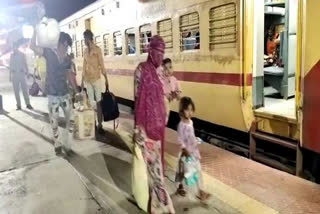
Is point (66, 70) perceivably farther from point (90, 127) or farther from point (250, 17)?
point (250, 17)

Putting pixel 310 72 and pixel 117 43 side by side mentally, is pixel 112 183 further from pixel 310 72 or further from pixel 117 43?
pixel 117 43

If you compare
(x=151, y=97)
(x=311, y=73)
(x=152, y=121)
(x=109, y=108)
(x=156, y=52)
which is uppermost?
(x=156, y=52)

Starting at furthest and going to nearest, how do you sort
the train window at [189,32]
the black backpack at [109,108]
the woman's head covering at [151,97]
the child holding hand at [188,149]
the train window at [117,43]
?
the train window at [117,43], the black backpack at [109,108], the train window at [189,32], the child holding hand at [188,149], the woman's head covering at [151,97]

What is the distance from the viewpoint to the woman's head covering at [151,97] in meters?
3.12

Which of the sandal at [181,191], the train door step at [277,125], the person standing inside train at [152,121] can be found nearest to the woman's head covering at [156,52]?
the person standing inside train at [152,121]

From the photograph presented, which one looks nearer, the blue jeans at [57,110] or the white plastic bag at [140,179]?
the white plastic bag at [140,179]

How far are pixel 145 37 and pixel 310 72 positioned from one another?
440 centimetres

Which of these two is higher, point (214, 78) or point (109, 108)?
point (214, 78)

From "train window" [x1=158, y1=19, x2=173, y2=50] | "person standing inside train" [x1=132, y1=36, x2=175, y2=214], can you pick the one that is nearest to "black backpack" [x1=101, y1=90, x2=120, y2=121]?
"train window" [x1=158, y1=19, x2=173, y2=50]

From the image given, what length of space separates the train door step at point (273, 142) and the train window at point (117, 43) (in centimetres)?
525

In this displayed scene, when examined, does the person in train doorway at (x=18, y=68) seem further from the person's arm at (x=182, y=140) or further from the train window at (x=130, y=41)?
the person's arm at (x=182, y=140)

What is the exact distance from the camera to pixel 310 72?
385 cm

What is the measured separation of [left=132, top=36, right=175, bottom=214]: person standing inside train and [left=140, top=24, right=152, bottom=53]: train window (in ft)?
14.1

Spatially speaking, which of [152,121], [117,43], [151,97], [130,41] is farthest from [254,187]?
[117,43]
